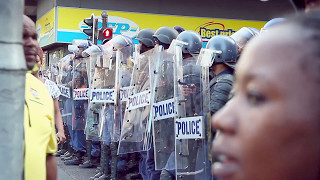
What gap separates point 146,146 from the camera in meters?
7.38

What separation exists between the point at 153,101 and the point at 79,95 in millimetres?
3972

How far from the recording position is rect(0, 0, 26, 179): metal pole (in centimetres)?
173

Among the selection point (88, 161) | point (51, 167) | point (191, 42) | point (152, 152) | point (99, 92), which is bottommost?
point (88, 161)

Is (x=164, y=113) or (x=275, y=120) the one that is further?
(x=164, y=113)

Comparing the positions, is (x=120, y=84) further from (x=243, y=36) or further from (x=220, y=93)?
(x=220, y=93)

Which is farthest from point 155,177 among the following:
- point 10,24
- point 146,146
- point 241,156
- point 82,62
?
point 241,156

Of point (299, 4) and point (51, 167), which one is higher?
point (299, 4)

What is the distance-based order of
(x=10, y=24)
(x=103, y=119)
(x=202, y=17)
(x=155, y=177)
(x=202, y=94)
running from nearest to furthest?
(x=10, y=24), (x=202, y=94), (x=155, y=177), (x=103, y=119), (x=202, y=17)

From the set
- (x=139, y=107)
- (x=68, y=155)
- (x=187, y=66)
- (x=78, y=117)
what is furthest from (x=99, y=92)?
(x=68, y=155)

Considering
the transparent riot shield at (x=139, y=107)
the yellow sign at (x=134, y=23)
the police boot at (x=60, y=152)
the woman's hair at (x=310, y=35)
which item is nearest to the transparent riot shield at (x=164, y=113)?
the transparent riot shield at (x=139, y=107)

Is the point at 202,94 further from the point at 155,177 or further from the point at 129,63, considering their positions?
the point at 129,63

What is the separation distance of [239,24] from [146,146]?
19.5 meters

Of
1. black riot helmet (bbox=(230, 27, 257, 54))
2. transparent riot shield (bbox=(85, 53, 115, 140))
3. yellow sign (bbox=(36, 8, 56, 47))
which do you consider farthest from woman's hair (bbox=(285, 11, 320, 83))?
yellow sign (bbox=(36, 8, 56, 47))

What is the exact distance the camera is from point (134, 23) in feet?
80.1
